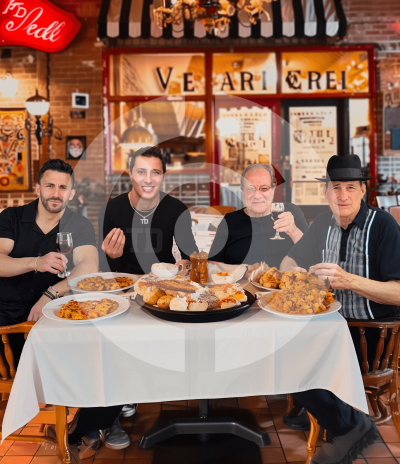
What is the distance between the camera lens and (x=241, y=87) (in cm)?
571

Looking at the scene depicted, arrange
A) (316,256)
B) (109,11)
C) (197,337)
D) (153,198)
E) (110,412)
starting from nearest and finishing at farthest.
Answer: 1. (197,337)
2. (110,412)
3. (316,256)
4. (153,198)
5. (109,11)

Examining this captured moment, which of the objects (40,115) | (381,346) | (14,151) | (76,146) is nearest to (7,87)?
(40,115)

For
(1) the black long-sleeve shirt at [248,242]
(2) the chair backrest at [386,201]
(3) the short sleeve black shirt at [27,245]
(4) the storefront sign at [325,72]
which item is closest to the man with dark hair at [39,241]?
(3) the short sleeve black shirt at [27,245]

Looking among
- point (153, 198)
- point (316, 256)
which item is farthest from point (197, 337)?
point (153, 198)

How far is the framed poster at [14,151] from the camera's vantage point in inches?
228

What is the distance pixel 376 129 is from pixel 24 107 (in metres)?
4.62

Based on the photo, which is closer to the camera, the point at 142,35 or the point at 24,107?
the point at 142,35

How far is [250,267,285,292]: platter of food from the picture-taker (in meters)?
2.00

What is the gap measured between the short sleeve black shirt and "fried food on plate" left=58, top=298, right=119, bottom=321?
68 cm

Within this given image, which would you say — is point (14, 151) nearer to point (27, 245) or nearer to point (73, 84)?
point (73, 84)

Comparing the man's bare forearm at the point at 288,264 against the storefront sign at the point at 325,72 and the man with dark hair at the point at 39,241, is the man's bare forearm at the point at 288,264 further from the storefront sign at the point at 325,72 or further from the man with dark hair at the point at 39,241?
the storefront sign at the point at 325,72

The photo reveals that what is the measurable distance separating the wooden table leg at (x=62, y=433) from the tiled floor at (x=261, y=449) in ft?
0.99

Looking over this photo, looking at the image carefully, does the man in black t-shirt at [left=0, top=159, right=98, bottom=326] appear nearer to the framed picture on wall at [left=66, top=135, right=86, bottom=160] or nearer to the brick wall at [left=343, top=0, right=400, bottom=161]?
the framed picture on wall at [left=66, top=135, right=86, bottom=160]

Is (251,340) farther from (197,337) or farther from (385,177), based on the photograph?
(385,177)
